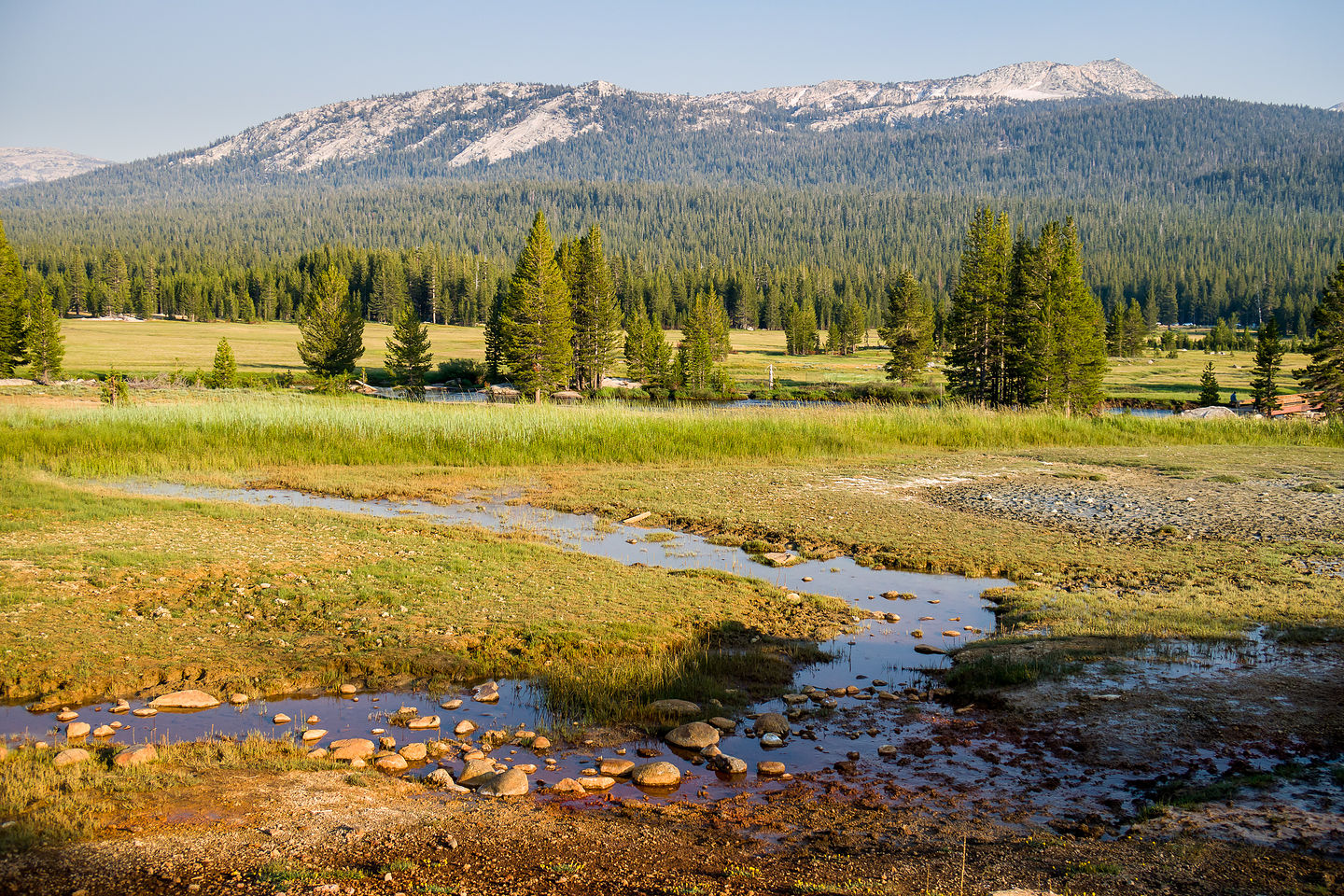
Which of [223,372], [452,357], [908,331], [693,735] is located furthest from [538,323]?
[693,735]

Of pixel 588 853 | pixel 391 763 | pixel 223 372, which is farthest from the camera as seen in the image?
pixel 223 372

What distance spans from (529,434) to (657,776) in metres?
22.0

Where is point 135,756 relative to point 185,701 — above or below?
above

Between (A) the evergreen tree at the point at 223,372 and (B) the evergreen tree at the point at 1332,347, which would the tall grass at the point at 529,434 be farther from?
(A) the evergreen tree at the point at 223,372

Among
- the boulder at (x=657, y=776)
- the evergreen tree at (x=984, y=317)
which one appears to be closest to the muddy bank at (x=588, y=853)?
the boulder at (x=657, y=776)

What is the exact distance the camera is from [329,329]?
Answer: 214 feet

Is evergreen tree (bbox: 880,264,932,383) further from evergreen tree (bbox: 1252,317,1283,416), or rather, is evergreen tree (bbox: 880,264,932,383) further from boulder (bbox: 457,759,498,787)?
boulder (bbox: 457,759,498,787)

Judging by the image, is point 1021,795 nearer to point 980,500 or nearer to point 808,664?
point 808,664

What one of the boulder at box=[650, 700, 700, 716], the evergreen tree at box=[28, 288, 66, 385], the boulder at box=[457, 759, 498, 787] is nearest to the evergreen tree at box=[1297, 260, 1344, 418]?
the boulder at box=[650, 700, 700, 716]

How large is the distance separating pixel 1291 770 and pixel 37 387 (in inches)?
2241

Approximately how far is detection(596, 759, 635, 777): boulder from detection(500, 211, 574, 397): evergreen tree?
50.4m

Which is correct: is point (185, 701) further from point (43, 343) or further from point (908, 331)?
point (908, 331)

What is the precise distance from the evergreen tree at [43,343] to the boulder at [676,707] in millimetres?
58196

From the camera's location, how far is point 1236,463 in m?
24.6
